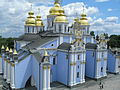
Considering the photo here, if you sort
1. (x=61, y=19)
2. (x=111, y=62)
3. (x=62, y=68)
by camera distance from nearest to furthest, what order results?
(x=62, y=68)
(x=61, y=19)
(x=111, y=62)

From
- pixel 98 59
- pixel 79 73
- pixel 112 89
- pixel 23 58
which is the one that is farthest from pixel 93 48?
pixel 23 58

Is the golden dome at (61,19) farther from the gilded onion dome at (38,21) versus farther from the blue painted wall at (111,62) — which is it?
the blue painted wall at (111,62)

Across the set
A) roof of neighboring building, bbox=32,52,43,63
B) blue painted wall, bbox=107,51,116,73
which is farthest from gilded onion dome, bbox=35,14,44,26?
blue painted wall, bbox=107,51,116,73

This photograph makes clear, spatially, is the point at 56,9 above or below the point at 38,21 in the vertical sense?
above

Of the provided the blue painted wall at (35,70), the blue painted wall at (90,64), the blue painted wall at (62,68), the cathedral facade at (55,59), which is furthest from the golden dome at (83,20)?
the blue painted wall at (35,70)

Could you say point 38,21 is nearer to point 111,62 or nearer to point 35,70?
point 35,70

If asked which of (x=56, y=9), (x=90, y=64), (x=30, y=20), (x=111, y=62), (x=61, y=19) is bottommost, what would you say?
(x=111, y=62)

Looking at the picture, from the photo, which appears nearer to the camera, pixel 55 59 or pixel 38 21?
pixel 55 59

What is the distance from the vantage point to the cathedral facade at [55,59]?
1794 centimetres

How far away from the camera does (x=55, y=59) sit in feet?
69.1

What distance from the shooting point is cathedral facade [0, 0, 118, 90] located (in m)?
17.9

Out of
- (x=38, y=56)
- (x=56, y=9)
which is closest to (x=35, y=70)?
(x=38, y=56)

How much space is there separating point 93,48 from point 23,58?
393 inches

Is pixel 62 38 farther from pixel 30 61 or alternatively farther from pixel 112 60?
pixel 112 60
